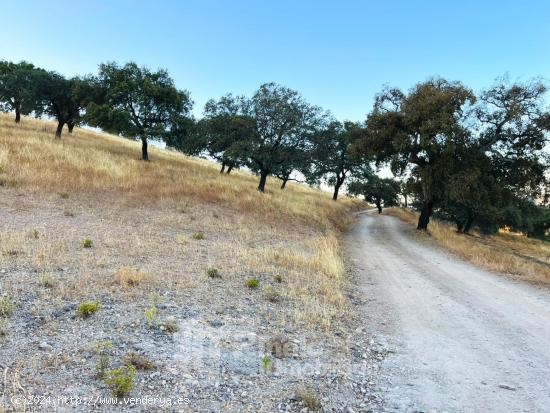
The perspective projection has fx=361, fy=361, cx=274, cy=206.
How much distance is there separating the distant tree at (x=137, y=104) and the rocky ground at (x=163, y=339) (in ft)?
68.3

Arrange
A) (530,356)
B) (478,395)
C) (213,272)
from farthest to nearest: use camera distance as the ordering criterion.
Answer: (213,272) → (530,356) → (478,395)

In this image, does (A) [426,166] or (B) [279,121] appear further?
(B) [279,121]

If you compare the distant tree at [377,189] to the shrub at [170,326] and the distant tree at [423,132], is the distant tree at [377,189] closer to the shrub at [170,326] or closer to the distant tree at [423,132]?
the distant tree at [423,132]

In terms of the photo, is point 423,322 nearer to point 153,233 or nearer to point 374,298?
point 374,298

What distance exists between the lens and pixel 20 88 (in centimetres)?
3475

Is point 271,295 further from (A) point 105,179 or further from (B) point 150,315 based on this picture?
(A) point 105,179

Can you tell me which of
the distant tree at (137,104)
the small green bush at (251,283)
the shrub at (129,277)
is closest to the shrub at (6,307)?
the shrub at (129,277)

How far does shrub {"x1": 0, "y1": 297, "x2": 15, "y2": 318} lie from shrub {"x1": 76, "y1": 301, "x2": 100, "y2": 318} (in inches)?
36.7

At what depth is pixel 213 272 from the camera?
877 cm

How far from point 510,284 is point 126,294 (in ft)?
36.6

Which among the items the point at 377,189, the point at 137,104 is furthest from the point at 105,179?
the point at 377,189

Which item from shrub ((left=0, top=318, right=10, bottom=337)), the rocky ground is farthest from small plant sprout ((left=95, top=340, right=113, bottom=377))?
shrub ((left=0, top=318, right=10, bottom=337))

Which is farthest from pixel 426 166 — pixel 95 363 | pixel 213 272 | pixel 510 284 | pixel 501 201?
pixel 95 363

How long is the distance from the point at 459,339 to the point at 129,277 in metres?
6.49
